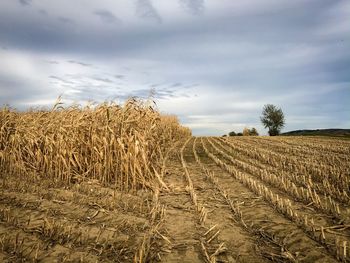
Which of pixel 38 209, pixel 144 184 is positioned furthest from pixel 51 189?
pixel 144 184

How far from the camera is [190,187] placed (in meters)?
6.83

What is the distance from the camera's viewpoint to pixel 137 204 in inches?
226

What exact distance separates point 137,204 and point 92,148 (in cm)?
265

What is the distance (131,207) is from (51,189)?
2.24 meters

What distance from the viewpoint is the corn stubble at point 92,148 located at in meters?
7.32

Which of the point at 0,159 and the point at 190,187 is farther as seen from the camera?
the point at 0,159

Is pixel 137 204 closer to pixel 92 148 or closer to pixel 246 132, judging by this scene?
pixel 92 148

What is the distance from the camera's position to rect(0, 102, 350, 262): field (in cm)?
386

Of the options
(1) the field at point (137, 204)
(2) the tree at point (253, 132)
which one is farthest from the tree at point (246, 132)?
(1) the field at point (137, 204)

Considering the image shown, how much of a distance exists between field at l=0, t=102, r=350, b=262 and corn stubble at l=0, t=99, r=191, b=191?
31 mm

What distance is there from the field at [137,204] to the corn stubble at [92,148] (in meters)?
0.03

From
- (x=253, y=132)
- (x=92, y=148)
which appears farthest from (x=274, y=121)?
(x=92, y=148)

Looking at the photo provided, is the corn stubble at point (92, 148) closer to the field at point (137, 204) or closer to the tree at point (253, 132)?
the field at point (137, 204)

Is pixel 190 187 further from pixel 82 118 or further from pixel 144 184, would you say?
pixel 82 118
